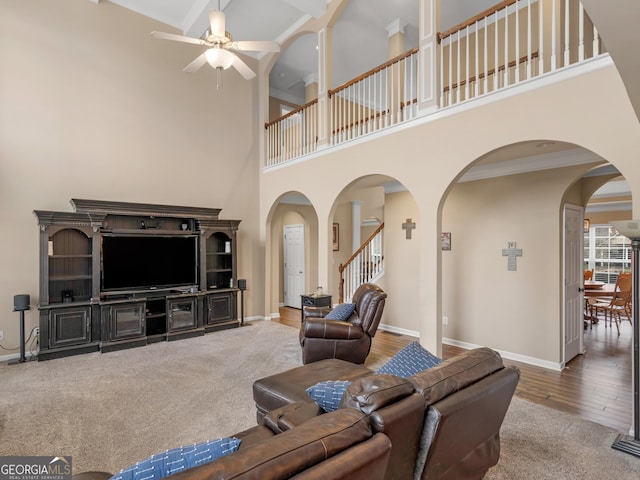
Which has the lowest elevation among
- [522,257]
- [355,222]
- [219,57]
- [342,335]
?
[342,335]

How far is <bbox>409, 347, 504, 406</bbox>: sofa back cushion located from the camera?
63.7 inches

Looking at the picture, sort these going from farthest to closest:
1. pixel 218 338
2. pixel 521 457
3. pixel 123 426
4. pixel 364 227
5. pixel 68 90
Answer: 1. pixel 364 227
2. pixel 218 338
3. pixel 68 90
4. pixel 123 426
5. pixel 521 457

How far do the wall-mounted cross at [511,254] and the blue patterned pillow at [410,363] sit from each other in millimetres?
3182

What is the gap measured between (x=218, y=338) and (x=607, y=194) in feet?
30.1

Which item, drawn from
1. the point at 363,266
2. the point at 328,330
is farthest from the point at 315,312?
the point at 363,266

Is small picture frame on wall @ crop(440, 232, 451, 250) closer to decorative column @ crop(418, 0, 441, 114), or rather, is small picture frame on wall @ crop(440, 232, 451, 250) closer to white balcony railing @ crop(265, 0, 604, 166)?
white balcony railing @ crop(265, 0, 604, 166)

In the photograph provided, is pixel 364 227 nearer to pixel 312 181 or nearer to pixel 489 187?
pixel 312 181

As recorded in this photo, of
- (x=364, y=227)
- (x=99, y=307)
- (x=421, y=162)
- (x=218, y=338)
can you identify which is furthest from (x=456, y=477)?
(x=364, y=227)

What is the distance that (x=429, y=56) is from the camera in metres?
4.07

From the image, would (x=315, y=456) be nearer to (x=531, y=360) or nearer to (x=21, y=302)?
(x=531, y=360)

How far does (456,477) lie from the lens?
186cm

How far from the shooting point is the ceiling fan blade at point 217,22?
3568 millimetres

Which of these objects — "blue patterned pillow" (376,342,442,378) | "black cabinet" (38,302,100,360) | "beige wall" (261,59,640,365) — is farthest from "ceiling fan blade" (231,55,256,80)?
"black cabinet" (38,302,100,360)

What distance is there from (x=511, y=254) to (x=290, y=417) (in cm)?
411
